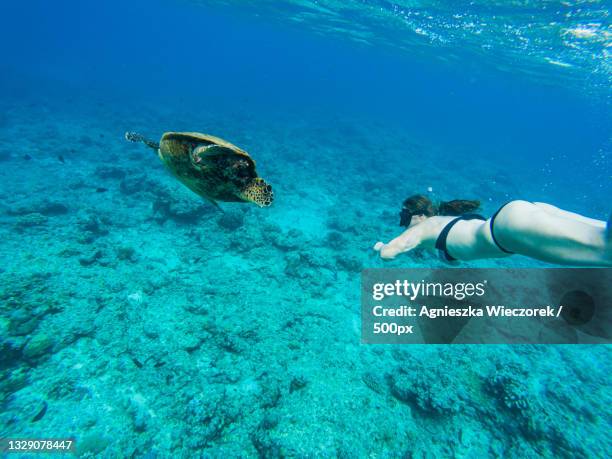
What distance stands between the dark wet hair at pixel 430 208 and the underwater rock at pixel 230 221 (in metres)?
8.23

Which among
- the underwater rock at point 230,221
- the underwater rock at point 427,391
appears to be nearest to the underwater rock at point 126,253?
the underwater rock at point 230,221

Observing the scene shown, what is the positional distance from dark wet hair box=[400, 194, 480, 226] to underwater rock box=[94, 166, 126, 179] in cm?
1626

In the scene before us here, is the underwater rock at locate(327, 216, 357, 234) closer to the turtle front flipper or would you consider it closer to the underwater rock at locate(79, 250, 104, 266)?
the underwater rock at locate(79, 250, 104, 266)

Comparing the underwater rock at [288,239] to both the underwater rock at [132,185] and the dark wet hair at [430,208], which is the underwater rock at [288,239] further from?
the underwater rock at [132,185]

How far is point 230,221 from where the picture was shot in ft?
36.3

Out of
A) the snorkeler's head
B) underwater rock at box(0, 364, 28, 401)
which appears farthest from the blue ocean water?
the snorkeler's head

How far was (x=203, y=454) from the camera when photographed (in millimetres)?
4461

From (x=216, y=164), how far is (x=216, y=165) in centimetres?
1

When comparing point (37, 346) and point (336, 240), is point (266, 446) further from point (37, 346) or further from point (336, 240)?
point (336, 240)

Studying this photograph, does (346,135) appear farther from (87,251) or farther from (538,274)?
(87,251)

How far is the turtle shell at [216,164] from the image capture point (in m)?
2.31

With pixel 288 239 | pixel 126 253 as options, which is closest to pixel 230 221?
pixel 288 239

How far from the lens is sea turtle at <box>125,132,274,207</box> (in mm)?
2314

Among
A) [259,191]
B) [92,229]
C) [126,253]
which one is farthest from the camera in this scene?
[92,229]
